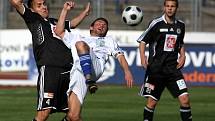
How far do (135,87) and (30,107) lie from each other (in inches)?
293

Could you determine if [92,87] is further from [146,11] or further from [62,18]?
[146,11]

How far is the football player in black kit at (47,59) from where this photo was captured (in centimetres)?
915

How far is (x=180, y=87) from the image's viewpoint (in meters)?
11.2

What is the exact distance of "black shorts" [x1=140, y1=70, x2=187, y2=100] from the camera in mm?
11195

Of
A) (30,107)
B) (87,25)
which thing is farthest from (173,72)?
(87,25)

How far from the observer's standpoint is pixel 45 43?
9.18 meters

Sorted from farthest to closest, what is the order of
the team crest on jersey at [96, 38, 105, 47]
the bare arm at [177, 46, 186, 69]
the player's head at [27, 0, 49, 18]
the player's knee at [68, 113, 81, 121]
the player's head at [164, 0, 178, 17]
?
the bare arm at [177, 46, 186, 69] → the player's head at [164, 0, 178, 17] → the team crest on jersey at [96, 38, 105, 47] → the player's head at [27, 0, 49, 18] → the player's knee at [68, 113, 81, 121]

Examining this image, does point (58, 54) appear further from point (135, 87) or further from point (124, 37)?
point (124, 37)

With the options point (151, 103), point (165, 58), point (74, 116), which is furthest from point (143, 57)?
point (74, 116)

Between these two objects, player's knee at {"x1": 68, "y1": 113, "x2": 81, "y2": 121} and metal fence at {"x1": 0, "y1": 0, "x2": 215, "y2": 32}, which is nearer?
player's knee at {"x1": 68, "y1": 113, "x2": 81, "y2": 121}

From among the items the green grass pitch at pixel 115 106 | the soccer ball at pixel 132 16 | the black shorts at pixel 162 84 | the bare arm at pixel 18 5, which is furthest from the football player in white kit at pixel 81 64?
the green grass pitch at pixel 115 106

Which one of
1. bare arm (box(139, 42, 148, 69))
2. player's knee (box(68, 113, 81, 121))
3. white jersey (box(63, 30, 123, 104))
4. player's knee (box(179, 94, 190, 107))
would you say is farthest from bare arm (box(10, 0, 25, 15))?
player's knee (box(179, 94, 190, 107))

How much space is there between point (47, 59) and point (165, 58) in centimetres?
270

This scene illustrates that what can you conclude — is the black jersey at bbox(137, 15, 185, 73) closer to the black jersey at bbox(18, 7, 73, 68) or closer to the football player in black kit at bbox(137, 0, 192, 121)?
the football player in black kit at bbox(137, 0, 192, 121)
